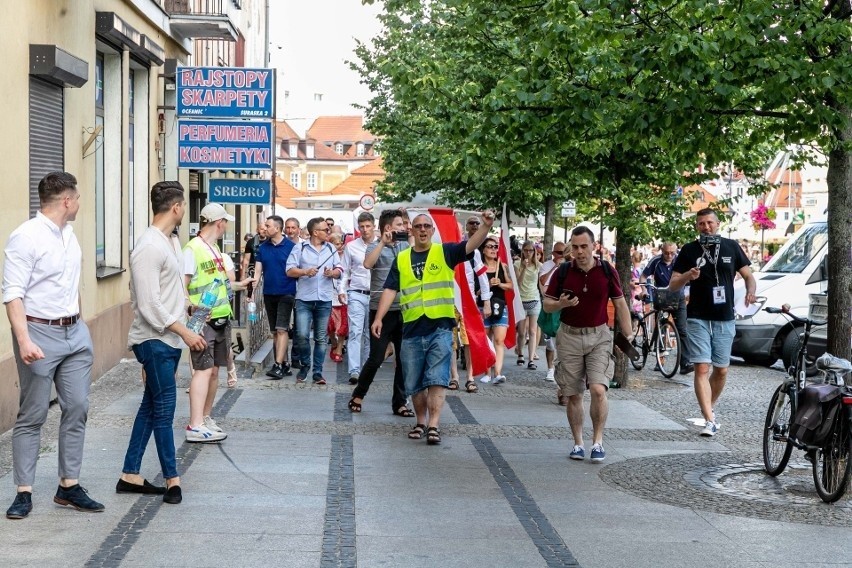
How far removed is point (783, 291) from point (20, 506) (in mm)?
14013

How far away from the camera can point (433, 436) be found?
392 inches

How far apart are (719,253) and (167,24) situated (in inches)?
418

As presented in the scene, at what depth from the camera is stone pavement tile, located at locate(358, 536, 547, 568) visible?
6.20 meters

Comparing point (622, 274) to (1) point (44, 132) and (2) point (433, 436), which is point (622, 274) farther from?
(1) point (44, 132)

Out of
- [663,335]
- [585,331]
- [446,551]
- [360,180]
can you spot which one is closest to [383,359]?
[585,331]

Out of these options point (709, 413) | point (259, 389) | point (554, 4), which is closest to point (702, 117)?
point (554, 4)

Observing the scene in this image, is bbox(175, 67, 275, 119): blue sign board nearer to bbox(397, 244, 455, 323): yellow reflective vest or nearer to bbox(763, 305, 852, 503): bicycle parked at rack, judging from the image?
bbox(397, 244, 455, 323): yellow reflective vest

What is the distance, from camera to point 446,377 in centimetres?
1019

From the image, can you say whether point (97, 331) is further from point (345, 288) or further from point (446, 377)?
point (446, 377)

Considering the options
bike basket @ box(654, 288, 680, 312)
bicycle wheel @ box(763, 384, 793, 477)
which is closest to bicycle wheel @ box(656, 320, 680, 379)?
bike basket @ box(654, 288, 680, 312)

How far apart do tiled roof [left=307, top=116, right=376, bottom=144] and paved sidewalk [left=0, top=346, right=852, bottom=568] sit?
130901 millimetres

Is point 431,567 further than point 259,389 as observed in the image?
No

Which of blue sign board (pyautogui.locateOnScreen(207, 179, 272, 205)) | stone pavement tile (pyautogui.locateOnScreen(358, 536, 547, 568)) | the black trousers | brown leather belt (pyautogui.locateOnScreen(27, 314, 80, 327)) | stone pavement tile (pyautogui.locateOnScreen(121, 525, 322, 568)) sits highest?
blue sign board (pyautogui.locateOnScreen(207, 179, 272, 205))

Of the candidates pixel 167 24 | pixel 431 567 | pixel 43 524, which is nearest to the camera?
pixel 431 567
